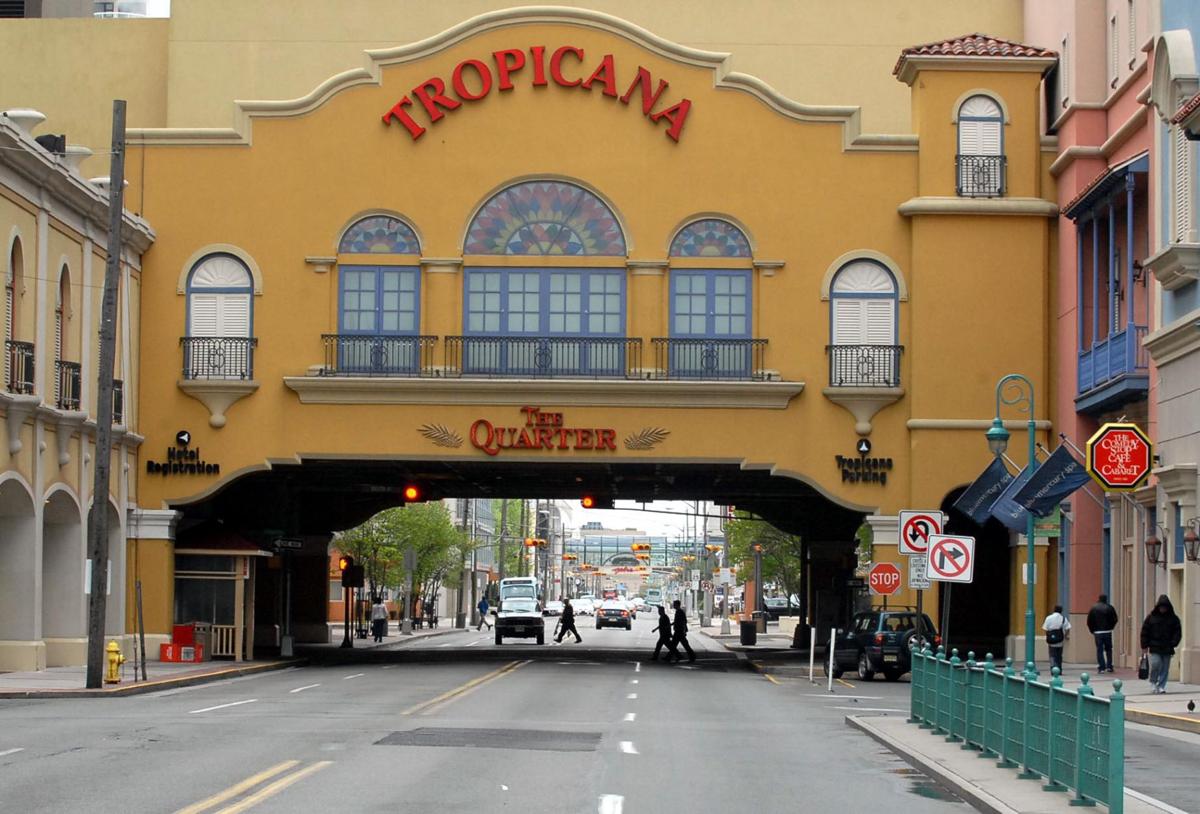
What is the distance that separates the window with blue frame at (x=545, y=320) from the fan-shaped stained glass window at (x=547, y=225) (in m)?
0.51

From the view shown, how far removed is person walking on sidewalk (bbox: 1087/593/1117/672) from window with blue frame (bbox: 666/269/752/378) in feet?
31.7

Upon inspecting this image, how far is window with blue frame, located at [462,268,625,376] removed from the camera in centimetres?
4103

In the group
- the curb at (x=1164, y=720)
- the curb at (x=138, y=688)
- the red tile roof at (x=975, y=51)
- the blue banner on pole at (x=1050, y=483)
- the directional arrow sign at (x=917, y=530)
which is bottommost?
the curb at (x=138, y=688)

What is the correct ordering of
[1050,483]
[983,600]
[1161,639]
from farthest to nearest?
[983,600] → [1161,639] → [1050,483]

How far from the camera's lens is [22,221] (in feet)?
115

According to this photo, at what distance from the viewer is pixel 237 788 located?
15.3 metres

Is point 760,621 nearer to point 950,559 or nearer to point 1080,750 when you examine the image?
point 950,559

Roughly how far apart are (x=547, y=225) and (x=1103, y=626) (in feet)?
49.9

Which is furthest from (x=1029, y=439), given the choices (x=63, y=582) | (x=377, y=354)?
(x=63, y=582)

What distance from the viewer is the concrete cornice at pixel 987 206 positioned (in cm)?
4053

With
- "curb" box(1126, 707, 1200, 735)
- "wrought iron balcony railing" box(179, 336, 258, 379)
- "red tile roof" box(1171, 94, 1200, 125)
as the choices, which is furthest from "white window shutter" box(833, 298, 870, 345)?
"curb" box(1126, 707, 1200, 735)

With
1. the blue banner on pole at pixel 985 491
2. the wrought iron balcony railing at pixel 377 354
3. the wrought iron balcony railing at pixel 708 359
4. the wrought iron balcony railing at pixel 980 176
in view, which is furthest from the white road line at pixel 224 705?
the wrought iron balcony railing at pixel 980 176

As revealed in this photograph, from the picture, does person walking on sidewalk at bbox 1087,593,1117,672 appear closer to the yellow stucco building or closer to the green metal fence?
the yellow stucco building

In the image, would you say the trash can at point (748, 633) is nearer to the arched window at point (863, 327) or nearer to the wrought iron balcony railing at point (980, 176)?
the arched window at point (863, 327)
